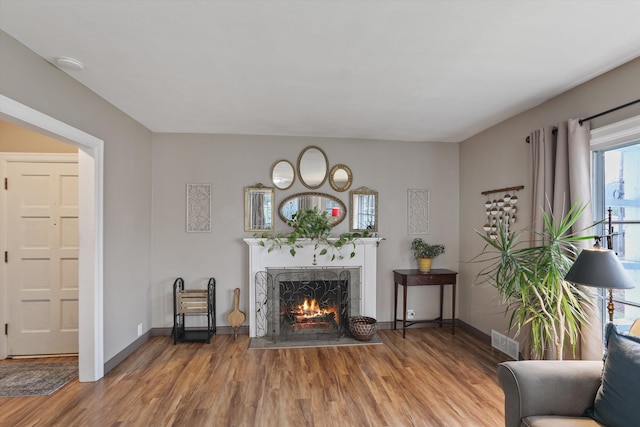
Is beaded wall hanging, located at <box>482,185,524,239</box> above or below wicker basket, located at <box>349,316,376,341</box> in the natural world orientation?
above

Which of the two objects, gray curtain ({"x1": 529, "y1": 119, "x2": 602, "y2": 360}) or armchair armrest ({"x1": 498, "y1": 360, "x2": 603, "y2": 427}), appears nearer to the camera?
armchair armrest ({"x1": 498, "y1": 360, "x2": 603, "y2": 427})

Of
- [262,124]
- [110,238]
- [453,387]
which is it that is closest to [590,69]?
[453,387]

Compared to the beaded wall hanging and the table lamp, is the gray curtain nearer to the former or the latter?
the beaded wall hanging

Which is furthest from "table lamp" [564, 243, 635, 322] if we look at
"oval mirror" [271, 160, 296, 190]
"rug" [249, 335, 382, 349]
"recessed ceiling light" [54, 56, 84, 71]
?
"recessed ceiling light" [54, 56, 84, 71]

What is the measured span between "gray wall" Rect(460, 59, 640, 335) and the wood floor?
625mm

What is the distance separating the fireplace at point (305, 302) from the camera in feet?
13.0

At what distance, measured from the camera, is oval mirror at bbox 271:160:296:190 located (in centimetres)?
413

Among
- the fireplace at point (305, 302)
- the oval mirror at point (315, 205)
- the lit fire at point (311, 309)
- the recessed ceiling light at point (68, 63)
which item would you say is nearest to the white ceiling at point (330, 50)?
the recessed ceiling light at point (68, 63)

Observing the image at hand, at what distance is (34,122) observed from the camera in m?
2.11

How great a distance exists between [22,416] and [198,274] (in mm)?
1951

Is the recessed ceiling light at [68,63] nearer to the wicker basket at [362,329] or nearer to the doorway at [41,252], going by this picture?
the doorway at [41,252]

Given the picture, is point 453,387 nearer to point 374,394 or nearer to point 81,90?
point 374,394

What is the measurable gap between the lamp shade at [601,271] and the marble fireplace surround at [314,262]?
7.75 ft

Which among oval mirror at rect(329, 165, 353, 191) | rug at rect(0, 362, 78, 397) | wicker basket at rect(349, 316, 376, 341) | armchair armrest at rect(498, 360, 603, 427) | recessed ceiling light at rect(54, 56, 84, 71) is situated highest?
recessed ceiling light at rect(54, 56, 84, 71)
